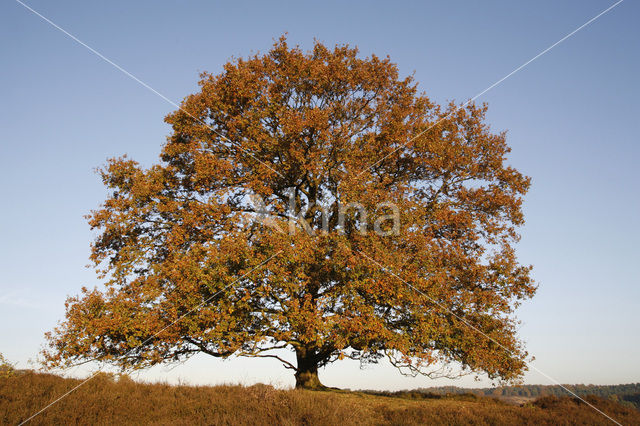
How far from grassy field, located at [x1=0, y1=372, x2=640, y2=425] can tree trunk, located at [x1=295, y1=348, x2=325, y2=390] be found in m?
3.27

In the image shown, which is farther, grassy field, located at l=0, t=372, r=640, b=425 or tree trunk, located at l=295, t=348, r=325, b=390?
tree trunk, located at l=295, t=348, r=325, b=390

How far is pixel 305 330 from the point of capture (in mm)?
14508

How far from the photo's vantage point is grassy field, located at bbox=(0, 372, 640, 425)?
10.7m

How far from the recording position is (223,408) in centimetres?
1159

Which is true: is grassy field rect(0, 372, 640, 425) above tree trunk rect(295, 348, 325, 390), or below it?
below

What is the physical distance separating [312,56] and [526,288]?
14.1 metres

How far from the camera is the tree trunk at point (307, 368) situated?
690 inches

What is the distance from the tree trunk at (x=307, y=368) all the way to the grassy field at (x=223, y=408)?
3.27m

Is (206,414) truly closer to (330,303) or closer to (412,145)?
(330,303)

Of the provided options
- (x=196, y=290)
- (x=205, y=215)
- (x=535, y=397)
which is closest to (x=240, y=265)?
(x=196, y=290)

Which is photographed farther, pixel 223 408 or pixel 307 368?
pixel 307 368

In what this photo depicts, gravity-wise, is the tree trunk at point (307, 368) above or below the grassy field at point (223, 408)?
above

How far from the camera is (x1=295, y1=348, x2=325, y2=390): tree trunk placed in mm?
17516

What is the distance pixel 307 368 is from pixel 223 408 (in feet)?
22.0
